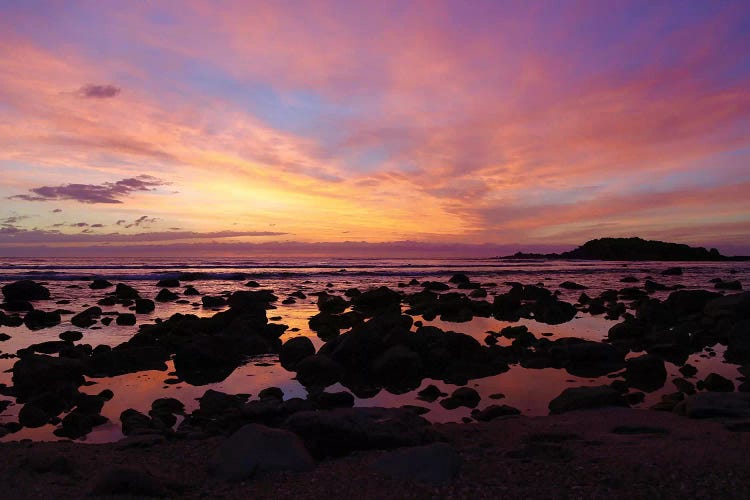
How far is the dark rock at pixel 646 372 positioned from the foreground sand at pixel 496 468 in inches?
143

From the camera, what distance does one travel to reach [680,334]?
608 inches

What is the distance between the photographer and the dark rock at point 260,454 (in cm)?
587

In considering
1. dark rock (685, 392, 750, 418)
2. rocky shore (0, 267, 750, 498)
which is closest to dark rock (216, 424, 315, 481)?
rocky shore (0, 267, 750, 498)

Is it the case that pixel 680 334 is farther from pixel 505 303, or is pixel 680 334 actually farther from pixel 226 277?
→ pixel 226 277

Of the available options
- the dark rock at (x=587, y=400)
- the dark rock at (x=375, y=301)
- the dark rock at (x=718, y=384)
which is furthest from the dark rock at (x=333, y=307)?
the dark rock at (x=718, y=384)

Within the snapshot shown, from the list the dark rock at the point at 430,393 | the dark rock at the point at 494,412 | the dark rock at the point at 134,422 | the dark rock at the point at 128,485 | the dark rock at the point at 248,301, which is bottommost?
the dark rock at the point at 430,393

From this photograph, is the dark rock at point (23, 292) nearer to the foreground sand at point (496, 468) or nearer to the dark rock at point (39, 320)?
the dark rock at point (39, 320)

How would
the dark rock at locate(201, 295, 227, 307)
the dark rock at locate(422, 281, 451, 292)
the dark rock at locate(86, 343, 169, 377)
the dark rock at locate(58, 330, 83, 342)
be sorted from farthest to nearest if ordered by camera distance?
the dark rock at locate(422, 281, 451, 292)
the dark rock at locate(201, 295, 227, 307)
the dark rock at locate(58, 330, 83, 342)
the dark rock at locate(86, 343, 169, 377)

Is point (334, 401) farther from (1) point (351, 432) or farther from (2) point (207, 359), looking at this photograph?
(2) point (207, 359)

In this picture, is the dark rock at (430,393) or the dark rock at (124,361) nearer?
the dark rock at (430,393)

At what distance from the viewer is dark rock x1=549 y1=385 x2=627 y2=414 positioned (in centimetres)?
896

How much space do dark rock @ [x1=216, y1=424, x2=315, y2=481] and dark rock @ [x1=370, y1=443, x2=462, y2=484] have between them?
35.2 inches

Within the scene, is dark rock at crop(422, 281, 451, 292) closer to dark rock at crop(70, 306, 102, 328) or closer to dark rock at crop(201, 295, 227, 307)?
dark rock at crop(201, 295, 227, 307)

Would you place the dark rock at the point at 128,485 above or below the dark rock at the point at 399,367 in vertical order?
above
